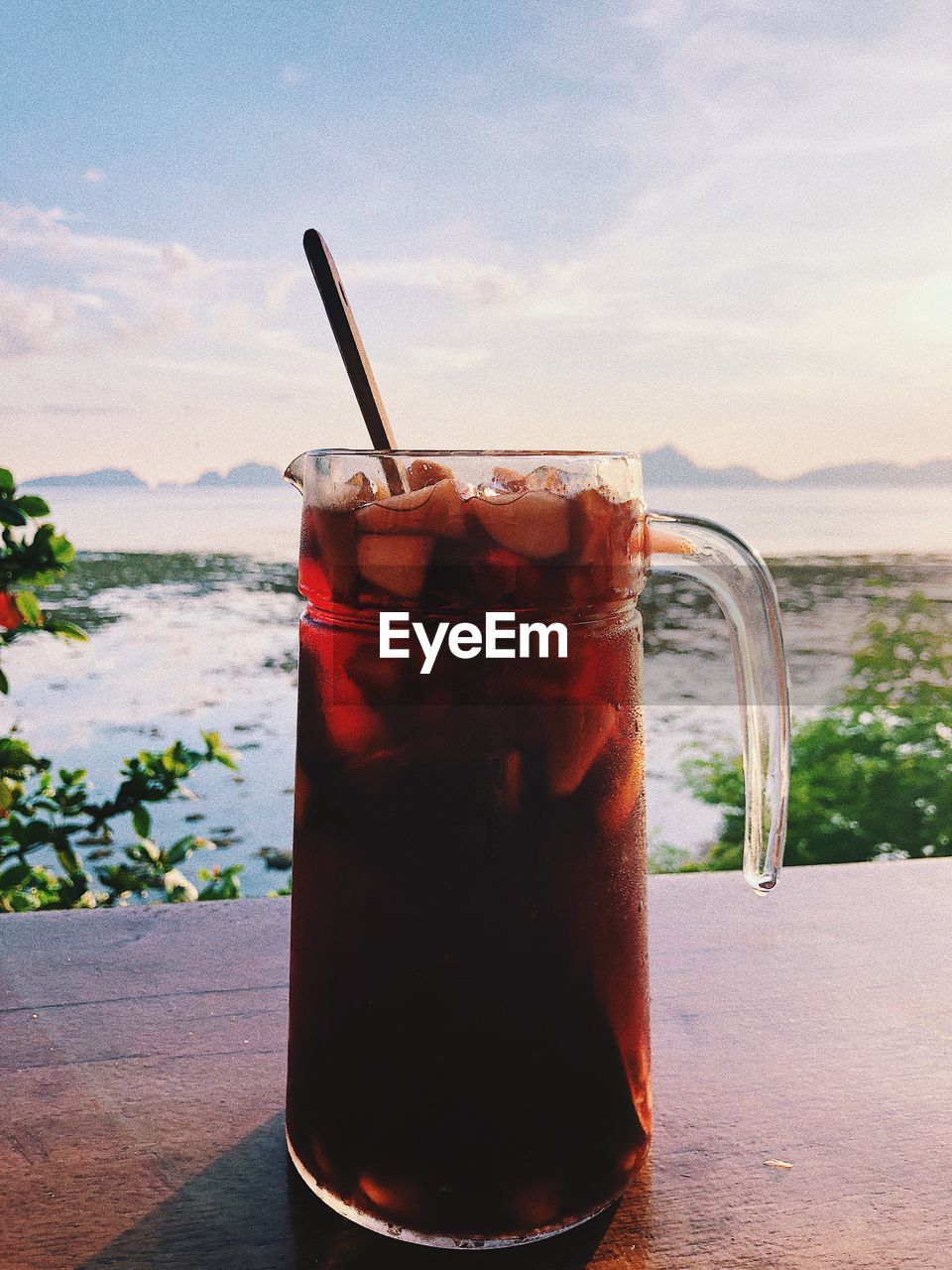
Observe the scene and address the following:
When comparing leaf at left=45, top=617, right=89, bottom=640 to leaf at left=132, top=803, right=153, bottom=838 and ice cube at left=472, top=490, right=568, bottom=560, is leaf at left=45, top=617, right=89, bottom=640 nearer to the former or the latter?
leaf at left=132, top=803, right=153, bottom=838

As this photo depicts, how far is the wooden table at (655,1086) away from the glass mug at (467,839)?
5 cm

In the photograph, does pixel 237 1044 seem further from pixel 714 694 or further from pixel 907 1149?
pixel 714 694

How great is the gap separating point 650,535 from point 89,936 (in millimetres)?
617

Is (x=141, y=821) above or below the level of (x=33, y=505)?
below

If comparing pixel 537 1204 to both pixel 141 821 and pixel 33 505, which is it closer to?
pixel 33 505

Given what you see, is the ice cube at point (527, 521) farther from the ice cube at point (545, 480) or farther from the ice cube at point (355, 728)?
the ice cube at point (355, 728)

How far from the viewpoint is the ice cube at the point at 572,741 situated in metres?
0.64

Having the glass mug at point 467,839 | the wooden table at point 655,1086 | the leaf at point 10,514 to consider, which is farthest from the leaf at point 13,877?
the glass mug at point 467,839

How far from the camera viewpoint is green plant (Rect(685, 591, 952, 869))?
11.0ft

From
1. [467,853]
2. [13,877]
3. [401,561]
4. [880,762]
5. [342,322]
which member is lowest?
[880,762]

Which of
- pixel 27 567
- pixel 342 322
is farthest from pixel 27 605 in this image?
pixel 342 322

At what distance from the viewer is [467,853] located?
2.06 ft

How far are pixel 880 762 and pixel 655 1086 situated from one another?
279 centimetres

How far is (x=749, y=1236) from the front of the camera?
2.17 feet
